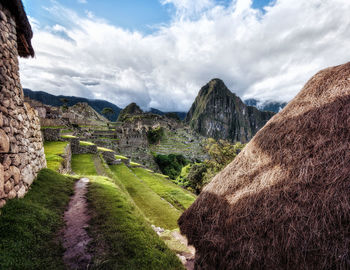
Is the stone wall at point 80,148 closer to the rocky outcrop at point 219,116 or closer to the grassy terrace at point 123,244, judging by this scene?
the grassy terrace at point 123,244

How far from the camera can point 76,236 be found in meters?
3.45

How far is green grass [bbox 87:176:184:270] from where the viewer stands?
2.93 m

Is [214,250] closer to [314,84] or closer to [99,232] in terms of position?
[99,232]

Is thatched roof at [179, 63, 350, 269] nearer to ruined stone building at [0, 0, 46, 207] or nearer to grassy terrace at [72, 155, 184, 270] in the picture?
grassy terrace at [72, 155, 184, 270]

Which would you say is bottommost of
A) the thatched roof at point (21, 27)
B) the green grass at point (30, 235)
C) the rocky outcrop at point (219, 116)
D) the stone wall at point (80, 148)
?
the stone wall at point (80, 148)

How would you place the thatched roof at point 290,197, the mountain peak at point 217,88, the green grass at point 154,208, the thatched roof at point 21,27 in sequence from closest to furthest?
the thatched roof at point 290,197 < the thatched roof at point 21,27 < the green grass at point 154,208 < the mountain peak at point 217,88

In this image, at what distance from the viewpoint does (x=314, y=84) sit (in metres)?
3.98

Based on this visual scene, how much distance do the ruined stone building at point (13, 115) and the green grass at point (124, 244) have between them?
204 cm

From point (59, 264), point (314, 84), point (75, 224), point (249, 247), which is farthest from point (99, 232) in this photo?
point (314, 84)

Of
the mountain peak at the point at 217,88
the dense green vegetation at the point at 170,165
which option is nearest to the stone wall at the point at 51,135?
the dense green vegetation at the point at 170,165

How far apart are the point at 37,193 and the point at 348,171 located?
7.14m

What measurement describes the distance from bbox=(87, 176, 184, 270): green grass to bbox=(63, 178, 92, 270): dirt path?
17 cm

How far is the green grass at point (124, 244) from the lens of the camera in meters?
2.93

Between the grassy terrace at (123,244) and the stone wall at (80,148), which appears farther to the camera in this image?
the stone wall at (80,148)
